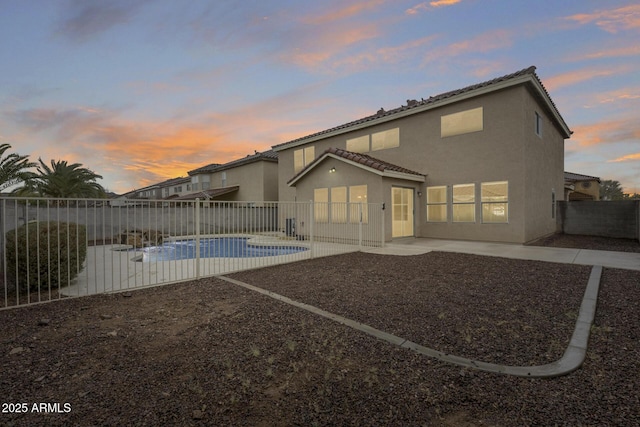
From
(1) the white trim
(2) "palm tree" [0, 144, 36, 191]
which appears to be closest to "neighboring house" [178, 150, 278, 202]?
(1) the white trim

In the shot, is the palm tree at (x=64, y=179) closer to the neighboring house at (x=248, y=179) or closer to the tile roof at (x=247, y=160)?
the neighboring house at (x=248, y=179)

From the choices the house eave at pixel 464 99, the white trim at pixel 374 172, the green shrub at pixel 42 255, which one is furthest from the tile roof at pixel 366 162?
the green shrub at pixel 42 255

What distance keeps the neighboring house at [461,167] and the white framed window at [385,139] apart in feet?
0.17

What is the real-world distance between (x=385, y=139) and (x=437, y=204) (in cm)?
441

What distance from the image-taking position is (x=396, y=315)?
13.7ft

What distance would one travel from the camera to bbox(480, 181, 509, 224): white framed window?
11.3 meters

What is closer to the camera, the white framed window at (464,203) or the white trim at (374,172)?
the white trim at (374,172)

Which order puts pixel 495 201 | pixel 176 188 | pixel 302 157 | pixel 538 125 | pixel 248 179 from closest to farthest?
pixel 495 201 < pixel 538 125 < pixel 302 157 < pixel 248 179 < pixel 176 188

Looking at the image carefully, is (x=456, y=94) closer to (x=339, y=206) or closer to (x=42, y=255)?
(x=339, y=206)

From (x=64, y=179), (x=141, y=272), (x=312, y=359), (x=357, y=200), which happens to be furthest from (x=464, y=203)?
(x=64, y=179)

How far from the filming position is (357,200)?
1270 cm

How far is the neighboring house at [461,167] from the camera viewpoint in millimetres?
11055

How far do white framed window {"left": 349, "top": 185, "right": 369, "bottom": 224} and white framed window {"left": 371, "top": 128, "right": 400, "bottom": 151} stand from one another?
374 cm

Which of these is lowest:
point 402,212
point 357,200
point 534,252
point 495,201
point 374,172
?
point 534,252
